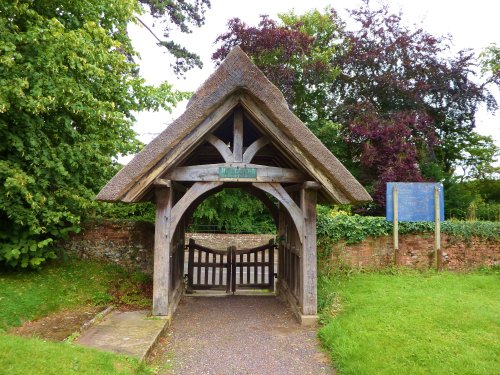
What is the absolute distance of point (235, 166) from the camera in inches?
237

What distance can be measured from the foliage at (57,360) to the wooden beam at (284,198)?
9.92ft

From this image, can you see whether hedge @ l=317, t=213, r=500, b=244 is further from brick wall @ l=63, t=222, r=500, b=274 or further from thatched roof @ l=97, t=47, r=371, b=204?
thatched roof @ l=97, t=47, r=371, b=204

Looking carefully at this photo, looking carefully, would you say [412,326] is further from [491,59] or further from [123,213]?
[491,59]

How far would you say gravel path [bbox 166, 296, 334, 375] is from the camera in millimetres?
4492

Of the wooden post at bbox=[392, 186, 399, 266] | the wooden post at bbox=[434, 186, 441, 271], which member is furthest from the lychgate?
the wooden post at bbox=[434, 186, 441, 271]

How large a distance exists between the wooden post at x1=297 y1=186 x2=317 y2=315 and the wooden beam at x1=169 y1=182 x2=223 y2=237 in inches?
58.3

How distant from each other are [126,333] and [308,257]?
286 cm

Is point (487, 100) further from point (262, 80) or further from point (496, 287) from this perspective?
point (262, 80)

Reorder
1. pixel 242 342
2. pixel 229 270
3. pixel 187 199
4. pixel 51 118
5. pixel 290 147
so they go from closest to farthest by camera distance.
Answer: pixel 242 342 → pixel 290 147 → pixel 187 199 → pixel 51 118 → pixel 229 270

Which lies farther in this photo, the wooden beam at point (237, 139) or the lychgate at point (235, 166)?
the wooden beam at point (237, 139)

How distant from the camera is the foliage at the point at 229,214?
18.3 meters

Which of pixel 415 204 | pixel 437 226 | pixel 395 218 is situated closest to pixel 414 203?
pixel 415 204

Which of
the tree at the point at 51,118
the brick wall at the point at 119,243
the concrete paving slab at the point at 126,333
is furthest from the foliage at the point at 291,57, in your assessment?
the concrete paving slab at the point at 126,333

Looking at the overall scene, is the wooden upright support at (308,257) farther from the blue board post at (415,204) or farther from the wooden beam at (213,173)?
the blue board post at (415,204)
